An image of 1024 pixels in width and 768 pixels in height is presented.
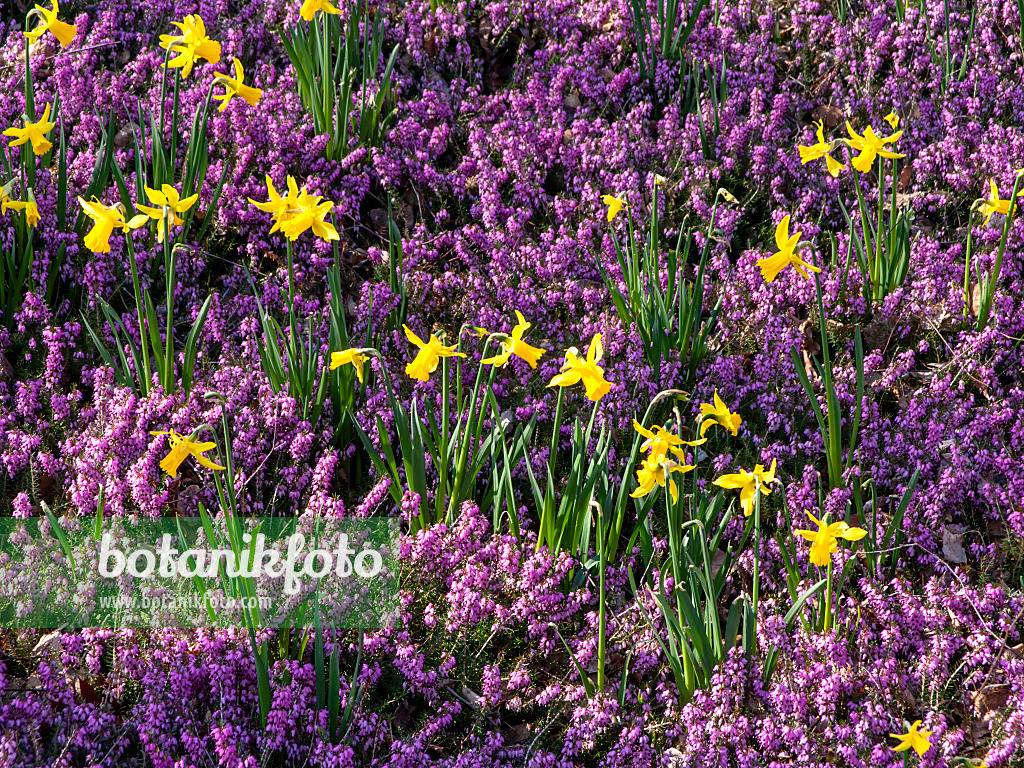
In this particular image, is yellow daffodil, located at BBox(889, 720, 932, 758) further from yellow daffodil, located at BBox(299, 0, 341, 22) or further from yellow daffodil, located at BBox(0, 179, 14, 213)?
yellow daffodil, located at BBox(299, 0, 341, 22)

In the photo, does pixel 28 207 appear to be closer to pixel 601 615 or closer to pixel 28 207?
pixel 28 207

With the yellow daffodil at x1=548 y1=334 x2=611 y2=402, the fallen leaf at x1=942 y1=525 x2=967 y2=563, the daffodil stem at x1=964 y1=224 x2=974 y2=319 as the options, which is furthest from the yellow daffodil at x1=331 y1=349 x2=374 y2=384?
the daffodil stem at x1=964 y1=224 x2=974 y2=319

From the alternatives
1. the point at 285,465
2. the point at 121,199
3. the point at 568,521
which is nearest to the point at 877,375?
the point at 568,521

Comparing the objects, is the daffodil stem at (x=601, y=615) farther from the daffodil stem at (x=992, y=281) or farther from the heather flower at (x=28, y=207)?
the heather flower at (x=28, y=207)

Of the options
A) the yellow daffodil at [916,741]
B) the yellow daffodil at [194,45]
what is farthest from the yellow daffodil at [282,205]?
the yellow daffodil at [916,741]

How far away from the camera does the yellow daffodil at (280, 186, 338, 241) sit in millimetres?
2580

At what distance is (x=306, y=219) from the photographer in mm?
2584

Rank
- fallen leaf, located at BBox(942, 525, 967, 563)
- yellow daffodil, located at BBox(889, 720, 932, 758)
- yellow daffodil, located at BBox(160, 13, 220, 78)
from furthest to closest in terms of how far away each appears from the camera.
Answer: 1. yellow daffodil, located at BBox(160, 13, 220, 78)
2. fallen leaf, located at BBox(942, 525, 967, 563)
3. yellow daffodil, located at BBox(889, 720, 932, 758)

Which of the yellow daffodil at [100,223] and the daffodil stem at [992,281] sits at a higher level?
the yellow daffodil at [100,223]

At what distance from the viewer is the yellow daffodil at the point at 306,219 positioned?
258 centimetres

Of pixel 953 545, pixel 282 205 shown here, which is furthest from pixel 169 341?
pixel 953 545

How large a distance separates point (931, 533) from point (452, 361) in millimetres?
1692

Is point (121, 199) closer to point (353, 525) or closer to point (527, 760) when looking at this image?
point (353, 525)

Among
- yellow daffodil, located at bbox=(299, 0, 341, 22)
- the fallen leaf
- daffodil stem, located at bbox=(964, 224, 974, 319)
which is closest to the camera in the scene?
the fallen leaf
